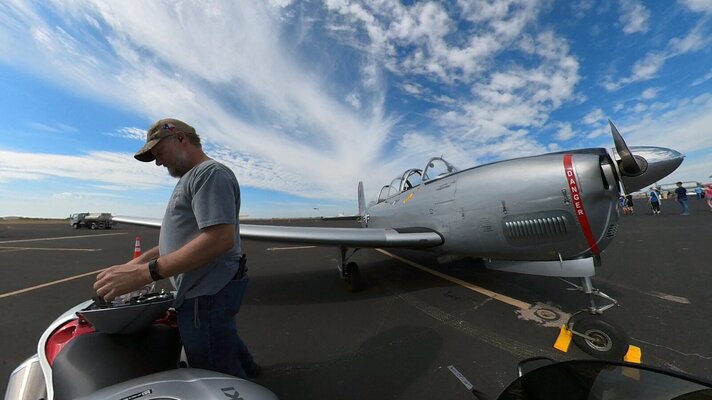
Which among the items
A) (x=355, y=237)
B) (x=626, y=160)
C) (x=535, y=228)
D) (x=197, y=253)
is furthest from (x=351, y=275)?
(x=626, y=160)

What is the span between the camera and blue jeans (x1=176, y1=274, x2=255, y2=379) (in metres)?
1.37

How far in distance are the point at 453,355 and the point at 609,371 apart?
167cm

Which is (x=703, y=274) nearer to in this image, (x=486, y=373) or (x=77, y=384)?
(x=486, y=373)

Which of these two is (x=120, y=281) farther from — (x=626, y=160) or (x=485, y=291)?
(x=485, y=291)

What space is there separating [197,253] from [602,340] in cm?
343

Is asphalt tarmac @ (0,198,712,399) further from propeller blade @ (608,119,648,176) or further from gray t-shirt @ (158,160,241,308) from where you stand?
propeller blade @ (608,119,648,176)

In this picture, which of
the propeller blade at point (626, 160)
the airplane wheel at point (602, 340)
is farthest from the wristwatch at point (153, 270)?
the propeller blade at point (626, 160)

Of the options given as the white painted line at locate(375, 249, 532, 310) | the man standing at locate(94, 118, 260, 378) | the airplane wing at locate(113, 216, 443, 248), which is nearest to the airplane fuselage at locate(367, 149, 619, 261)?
the airplane wing at locate(113, 216, 443, 248)

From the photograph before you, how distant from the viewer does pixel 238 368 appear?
1600 mm

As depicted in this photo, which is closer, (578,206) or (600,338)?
(600,338)

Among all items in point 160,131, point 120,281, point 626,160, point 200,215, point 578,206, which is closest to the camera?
point 120,281

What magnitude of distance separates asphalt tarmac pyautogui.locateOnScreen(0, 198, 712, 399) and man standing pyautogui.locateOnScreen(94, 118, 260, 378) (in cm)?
99

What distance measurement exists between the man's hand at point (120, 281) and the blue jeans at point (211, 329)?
280mm

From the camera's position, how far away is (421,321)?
319 centimetres
